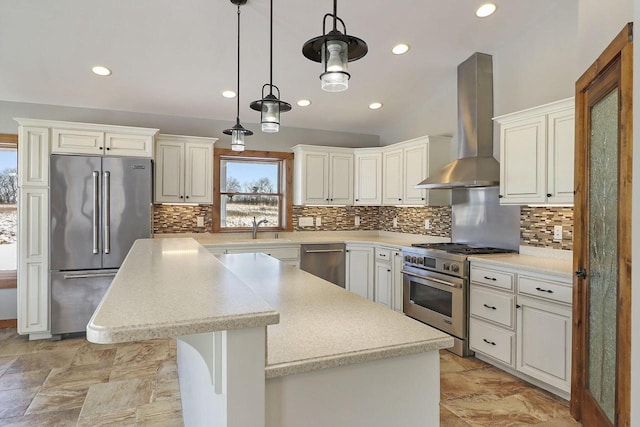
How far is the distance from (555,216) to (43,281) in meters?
4.87

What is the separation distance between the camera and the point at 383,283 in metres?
4.66

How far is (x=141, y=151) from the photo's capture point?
4145mm

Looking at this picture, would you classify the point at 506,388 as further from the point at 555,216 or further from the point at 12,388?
the point at 12,388

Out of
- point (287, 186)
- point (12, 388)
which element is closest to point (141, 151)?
point (287, 186)

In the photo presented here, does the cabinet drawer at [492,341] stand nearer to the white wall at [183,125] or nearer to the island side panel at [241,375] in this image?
the island side panel at [241,375]

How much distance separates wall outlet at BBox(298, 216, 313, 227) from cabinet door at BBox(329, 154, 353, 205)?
0.45 meters

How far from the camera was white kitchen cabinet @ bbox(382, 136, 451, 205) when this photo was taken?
441 cm

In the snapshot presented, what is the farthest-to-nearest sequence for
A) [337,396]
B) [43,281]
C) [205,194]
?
[205,194] → [43,281] → [337,396]

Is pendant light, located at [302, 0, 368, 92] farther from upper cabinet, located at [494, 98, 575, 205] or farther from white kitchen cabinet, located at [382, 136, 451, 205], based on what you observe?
white kitchen cabinet, located at [382, 136, 451, 205]

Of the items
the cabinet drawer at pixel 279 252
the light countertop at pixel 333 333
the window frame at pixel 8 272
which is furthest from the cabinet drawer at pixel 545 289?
the window frame at pixel 8 272

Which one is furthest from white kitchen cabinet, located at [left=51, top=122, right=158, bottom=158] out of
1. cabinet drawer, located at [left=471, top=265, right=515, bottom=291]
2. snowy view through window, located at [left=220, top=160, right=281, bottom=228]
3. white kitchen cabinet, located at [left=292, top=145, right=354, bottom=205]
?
cabinet drawer, located at [left=471, top=265, right=515, bottom=291]

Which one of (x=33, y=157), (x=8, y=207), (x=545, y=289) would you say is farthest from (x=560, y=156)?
(x=8, y=207)

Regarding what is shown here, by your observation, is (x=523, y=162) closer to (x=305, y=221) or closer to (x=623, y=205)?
(x=623, y=205)

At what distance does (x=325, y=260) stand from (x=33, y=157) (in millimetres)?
3284
